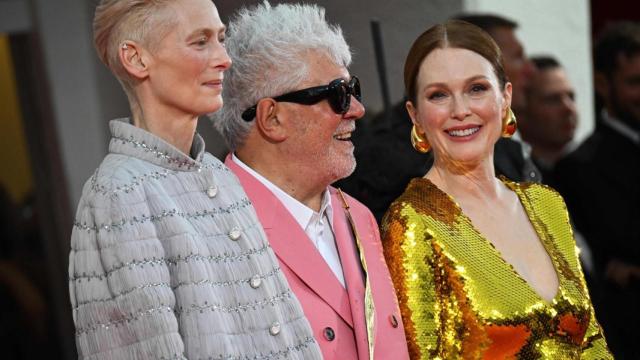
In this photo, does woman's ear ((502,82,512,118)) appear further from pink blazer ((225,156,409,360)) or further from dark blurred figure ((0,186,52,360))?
dark blurred figure ((0,186,52,360))

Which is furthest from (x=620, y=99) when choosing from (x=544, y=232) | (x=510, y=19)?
(x=544, y=232)

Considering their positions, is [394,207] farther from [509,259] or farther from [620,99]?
[620,99]

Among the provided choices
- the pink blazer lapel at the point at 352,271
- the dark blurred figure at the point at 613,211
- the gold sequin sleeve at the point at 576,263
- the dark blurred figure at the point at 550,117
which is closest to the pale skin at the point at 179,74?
the pink blazer lapel at the point at 352,271

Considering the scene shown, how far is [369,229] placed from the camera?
319cm

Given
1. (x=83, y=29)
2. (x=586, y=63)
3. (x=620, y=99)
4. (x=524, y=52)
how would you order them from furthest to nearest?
1. (x=620, y=99)
2. (x=586, y=63)
3. (x=524, y=52)
4. (x=83, y=29)

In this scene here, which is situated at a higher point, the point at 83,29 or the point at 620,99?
the point at 83,29

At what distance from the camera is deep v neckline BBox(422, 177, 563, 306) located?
320 centimetres

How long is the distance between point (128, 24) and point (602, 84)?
147 inches

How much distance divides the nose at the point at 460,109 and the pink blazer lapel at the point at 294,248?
533mm

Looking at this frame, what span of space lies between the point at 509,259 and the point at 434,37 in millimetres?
640

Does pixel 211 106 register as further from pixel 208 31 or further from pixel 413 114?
pixel 413 114

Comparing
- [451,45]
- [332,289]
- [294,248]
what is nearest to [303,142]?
[294,248]

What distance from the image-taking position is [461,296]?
3102mm

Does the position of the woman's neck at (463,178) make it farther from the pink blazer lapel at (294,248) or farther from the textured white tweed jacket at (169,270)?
the textured white tweed jacket at (169,270)
